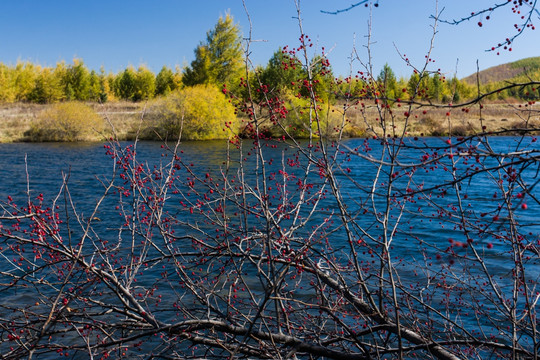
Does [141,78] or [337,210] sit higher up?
[141,78]

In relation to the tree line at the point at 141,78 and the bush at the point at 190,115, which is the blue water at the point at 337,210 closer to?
the bush at the point at 190,115

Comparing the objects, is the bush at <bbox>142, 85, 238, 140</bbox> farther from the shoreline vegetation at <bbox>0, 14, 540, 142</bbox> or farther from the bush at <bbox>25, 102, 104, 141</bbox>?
the bush at <bbox>25, 102, 104, 141</bbox>

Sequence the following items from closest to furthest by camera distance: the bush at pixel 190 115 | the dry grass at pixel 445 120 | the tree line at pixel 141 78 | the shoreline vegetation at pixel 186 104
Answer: the dry grass at pixel 445 120 < the shoreline vegetation at pixel 186 104 < the bush at pixel 190 115 < the tree line at pixel 141 78

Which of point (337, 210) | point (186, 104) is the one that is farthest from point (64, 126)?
point (337, 210)

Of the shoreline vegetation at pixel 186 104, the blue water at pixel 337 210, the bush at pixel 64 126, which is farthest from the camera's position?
the bush at pixel 64 126

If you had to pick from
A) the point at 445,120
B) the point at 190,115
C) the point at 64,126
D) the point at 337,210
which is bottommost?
the point at 337,210

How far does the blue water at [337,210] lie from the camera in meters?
3.28

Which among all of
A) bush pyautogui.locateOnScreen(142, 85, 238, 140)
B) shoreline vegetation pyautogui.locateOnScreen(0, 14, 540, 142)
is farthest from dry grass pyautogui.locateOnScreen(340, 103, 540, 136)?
bush pyautogui.locateOnScreen(142, 85, 238, 140)

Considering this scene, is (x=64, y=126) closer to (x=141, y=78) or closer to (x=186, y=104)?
(x=186, y=104)

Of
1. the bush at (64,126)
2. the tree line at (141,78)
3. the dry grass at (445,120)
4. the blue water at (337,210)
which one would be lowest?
the blue water at (337,210)

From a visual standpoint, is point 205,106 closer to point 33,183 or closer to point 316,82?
point 33,183

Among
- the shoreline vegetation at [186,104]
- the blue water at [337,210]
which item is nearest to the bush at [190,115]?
the shoreline vegetation at [186,104]

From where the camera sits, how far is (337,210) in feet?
40.2

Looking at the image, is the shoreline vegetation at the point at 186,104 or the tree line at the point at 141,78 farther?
the tree line at the point at 141,78
